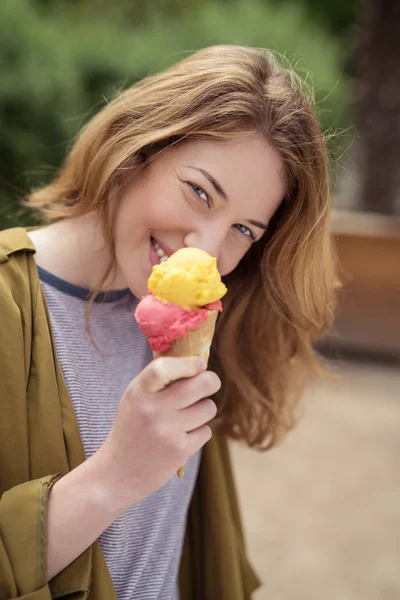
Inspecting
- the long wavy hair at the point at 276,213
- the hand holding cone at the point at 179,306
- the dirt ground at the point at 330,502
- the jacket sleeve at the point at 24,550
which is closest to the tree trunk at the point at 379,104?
the dirt ground at the point at 330,502

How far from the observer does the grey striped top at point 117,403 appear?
1.46m

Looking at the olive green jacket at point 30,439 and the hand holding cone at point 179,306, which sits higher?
the hand holding cone at point 179,306

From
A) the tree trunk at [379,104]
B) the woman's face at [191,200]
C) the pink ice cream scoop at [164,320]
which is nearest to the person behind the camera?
the pink ice cream scoop at [164,320]

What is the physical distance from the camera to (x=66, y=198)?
1722 mm

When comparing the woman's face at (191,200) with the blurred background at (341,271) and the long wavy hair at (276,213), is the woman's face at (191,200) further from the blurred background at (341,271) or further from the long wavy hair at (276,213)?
the blurred background at (341,271)

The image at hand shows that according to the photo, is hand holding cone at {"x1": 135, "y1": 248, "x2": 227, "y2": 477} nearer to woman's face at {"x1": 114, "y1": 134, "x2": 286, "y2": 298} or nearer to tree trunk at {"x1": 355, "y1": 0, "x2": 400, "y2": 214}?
woman's face at {"x1": 114, "y1": 134, "x2": 286, "y2": 298}

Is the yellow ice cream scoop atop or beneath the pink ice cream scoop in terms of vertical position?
atop

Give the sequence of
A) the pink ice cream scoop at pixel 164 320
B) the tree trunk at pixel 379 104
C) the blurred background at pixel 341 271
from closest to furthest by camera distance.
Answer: the pink ice cream scoop at pixel 164 320 → the blurred background at pixel 341 271 → the tree trunk at pixel 379 104

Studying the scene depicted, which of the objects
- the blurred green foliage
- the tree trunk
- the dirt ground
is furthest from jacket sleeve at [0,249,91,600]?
the tree trunk

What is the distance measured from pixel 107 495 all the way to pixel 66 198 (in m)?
0.84

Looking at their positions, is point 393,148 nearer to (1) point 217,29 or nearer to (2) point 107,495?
(1) point 217,29

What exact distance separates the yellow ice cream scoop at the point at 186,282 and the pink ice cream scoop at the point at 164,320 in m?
0.01

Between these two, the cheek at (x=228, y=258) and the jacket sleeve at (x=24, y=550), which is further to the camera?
the cheek at (x=228, y=258)

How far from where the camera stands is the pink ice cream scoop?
3.85ft
